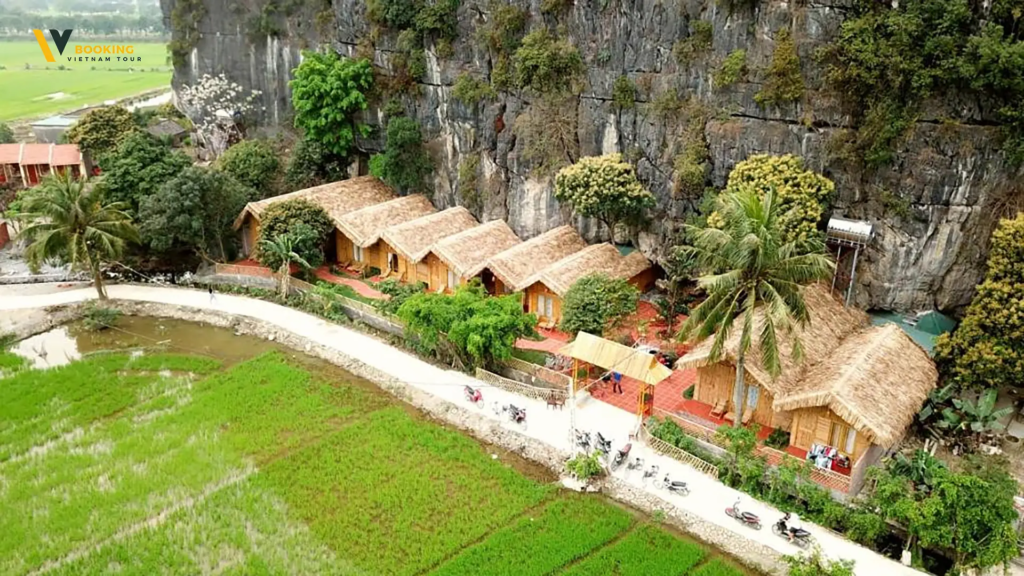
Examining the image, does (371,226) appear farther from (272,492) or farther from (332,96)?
(272,492)

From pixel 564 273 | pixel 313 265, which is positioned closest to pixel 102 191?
pixel 313 265

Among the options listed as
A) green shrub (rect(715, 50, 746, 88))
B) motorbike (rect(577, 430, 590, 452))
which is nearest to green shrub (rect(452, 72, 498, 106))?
green shrub (rect(715, 50, 746, 88))

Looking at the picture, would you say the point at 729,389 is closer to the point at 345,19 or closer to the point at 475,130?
the point at 475,130

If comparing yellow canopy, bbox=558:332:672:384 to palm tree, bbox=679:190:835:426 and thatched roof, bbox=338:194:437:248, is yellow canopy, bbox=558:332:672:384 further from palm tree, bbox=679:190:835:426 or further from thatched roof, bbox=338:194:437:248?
thatched roof, bbox=338:194:437:248

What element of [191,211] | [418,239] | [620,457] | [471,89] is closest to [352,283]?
[418,239]

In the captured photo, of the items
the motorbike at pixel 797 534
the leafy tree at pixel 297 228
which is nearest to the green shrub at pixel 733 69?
the motorbike at pixel 797 534
